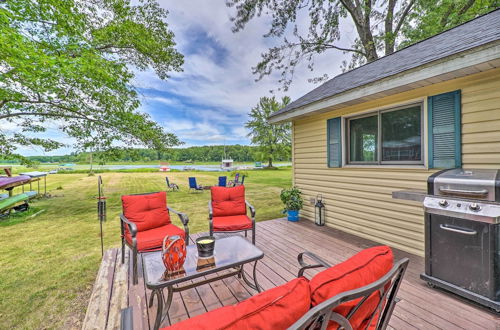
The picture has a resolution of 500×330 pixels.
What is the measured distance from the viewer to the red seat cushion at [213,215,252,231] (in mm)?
3324

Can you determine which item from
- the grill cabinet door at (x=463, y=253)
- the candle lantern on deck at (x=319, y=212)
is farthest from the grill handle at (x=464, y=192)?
the candle lantern on deck at (x=319, y=212)

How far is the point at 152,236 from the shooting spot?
9.36ft

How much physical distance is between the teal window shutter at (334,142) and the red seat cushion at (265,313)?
3.84m

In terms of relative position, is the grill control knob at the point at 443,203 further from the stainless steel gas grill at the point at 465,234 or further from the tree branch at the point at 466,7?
the tree branch at the point at 466,7

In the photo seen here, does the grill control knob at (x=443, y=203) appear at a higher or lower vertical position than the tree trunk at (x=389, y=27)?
lower

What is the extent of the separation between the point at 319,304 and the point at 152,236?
8.69 feet

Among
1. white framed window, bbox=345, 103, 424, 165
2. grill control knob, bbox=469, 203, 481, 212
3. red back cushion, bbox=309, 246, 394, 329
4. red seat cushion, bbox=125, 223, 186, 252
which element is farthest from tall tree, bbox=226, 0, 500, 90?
red back cushion, bbox=309, 246, 394, 329

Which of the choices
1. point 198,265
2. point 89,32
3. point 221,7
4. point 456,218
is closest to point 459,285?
point 456,218

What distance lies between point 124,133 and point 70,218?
3.34 metres

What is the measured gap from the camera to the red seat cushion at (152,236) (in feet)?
8.75

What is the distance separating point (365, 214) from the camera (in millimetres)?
3926

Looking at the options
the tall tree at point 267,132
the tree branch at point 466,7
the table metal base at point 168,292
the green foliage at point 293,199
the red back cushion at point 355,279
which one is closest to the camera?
the red back cushion at point 355,279

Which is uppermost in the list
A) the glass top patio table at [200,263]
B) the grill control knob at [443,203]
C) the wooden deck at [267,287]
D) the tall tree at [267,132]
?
the tall tree at [267,132]

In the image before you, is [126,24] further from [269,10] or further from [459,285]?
[459,285]
